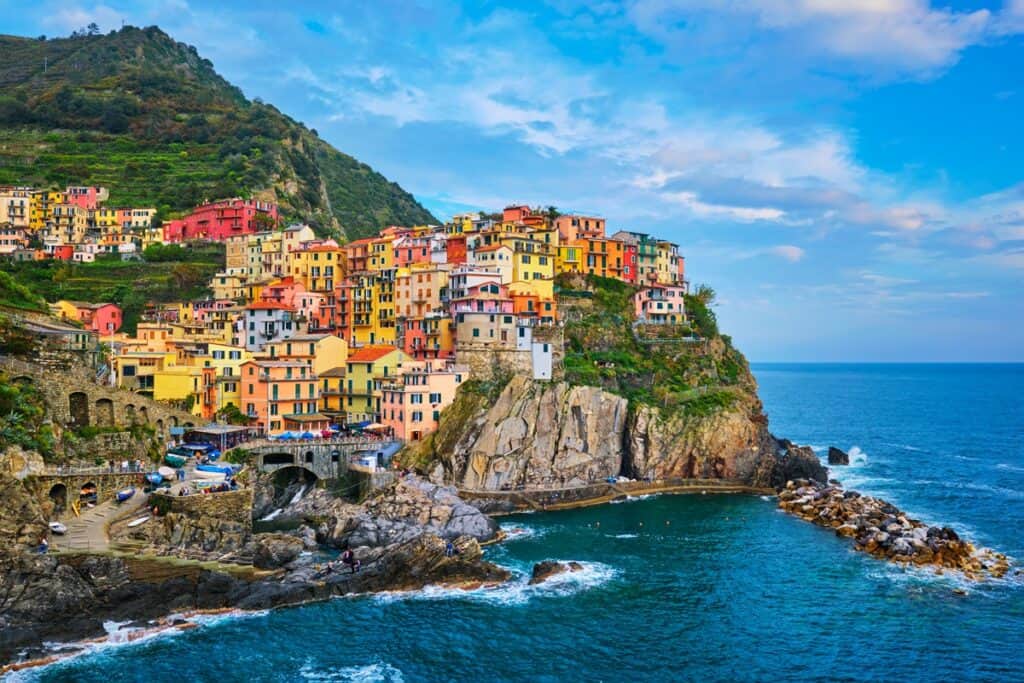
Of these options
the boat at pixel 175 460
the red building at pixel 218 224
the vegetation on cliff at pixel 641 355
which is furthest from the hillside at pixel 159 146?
the boat at pixel 175 460

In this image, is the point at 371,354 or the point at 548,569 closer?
the point at 548,569

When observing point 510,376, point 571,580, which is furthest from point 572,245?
point 571,580

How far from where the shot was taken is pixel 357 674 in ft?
123

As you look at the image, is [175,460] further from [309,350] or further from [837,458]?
[837,458]

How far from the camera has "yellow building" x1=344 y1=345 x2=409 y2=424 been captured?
75.2 metres

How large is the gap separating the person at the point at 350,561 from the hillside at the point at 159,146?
3343 inches

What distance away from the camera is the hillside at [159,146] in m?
129

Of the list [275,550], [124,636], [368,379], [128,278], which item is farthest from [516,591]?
[128,278]

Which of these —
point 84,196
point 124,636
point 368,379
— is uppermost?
point 84,196

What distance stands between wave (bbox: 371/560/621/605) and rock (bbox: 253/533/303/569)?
6.65 meters

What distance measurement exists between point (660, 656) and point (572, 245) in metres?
60.9

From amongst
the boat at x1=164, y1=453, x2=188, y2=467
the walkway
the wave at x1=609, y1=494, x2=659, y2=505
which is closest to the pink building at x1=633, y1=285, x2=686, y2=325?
the wave at x1=609, y1=494, x2=659, y2=505

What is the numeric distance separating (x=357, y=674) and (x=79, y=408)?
109 ft

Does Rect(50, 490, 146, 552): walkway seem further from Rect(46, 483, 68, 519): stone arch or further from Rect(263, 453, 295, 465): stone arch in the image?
Rect(263, 453, 295, 465): stone arch
